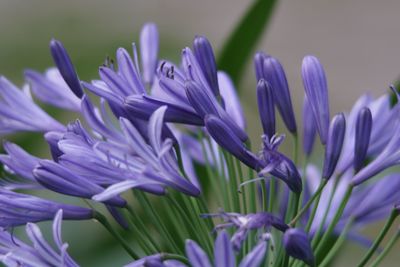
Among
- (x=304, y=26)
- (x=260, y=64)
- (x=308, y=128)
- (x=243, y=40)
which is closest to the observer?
(x=260, y=64)

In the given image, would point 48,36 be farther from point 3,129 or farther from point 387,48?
point 387,48

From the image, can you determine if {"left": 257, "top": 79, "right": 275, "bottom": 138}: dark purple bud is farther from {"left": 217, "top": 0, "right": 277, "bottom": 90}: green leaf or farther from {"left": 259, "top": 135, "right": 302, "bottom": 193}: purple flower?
{"left": 217, "top": 0, "right": 277, "bottom": 90}: green leaf

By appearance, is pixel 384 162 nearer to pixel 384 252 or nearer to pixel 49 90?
pixel 384 252

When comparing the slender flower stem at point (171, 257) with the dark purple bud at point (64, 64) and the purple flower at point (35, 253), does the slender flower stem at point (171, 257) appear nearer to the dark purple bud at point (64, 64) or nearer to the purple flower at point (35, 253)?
the purple flower at point (35, 253)

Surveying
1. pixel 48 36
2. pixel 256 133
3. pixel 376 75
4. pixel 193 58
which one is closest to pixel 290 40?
pixel 376 75

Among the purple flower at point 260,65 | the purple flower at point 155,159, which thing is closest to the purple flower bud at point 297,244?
the purple flower at point 155,159

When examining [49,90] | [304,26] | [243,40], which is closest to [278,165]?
[49,90]
